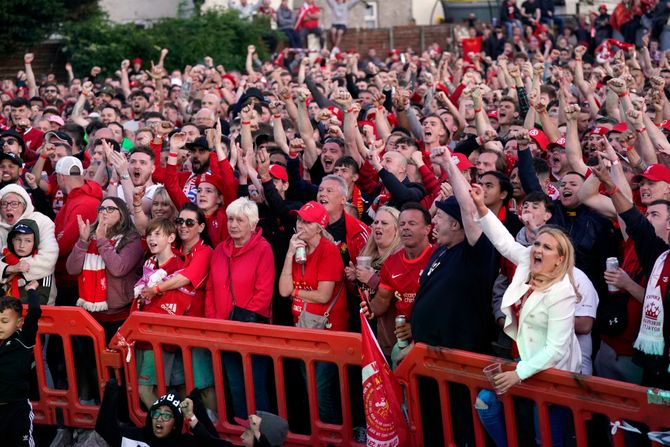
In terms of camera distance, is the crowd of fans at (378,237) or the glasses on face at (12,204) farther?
the glasses on face at (12,204)

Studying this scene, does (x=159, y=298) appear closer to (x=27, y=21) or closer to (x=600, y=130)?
(x=600, y=130)

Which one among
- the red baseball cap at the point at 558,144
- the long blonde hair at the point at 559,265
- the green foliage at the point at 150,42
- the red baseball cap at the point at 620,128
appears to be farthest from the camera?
the green foliage at the point at 150,42

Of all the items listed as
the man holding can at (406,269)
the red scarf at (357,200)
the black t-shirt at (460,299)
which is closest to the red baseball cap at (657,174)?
the black t-shirt at (460,299)

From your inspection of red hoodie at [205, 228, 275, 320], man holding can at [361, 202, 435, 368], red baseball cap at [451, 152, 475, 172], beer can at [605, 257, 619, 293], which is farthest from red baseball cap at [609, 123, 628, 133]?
red hoodie at [205, 228, 275, 320]

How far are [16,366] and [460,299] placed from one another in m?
3.21

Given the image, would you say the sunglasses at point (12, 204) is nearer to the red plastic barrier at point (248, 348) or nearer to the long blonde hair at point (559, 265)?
the red plastic barrier at point (248, 348)

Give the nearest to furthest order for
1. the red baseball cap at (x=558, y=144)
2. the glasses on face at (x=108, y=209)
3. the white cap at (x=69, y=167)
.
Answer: the glasses on face at (x=108, y=209) → the red baseball cap at (x=558, y=144) → the white cap at (x=69, y=167)

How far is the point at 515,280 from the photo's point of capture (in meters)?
6.41

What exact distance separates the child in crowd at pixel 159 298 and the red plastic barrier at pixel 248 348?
3.2 inches

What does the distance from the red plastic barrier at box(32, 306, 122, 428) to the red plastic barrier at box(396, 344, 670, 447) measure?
8.17 feet

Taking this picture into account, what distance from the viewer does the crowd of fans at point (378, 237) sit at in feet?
21.8

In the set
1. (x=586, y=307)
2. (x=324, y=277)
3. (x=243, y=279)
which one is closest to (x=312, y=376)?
(x=324, y=277)


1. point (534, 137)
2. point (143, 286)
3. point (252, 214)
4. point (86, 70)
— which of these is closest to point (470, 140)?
point (534, 137)

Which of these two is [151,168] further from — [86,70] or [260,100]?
[86,70]
